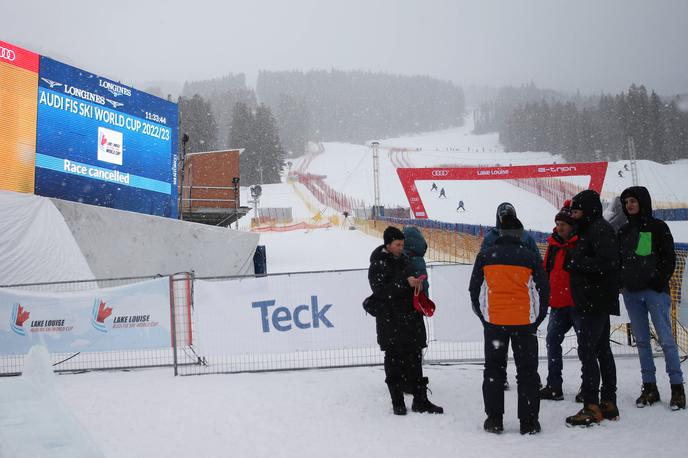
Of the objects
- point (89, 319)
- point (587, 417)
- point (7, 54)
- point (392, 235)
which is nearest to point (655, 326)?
point (587, 417)

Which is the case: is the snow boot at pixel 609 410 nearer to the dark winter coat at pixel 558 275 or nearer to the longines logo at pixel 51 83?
the dark winter coat at pixel 558 275

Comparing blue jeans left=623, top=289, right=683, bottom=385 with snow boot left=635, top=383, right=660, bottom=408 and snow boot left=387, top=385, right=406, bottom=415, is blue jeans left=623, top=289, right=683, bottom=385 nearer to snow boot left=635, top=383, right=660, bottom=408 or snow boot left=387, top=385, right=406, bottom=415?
snow boot left=635, top=383, right=660, bottom=408

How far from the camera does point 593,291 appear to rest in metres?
4.46

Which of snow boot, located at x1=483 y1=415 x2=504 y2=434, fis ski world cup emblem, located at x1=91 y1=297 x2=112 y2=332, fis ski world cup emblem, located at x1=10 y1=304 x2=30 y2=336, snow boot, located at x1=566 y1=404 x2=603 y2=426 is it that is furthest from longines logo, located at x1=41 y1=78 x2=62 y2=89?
snow boot, located at x1=566 y1=404 x2=603 y2=426

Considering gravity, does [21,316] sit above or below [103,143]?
below

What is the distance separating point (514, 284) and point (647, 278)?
136cm

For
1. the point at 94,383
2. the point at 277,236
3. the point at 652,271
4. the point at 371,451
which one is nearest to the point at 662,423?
the point at 652,271

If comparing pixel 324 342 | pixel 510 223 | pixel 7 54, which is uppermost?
pixel 7 54

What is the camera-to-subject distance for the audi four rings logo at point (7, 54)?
1129cm

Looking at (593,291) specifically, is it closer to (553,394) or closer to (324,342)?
(553,394)

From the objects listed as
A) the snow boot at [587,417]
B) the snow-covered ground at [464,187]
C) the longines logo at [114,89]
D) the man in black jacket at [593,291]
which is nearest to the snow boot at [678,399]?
the man in black jacket at [593,291]

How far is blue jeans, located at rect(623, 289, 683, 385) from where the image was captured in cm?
476

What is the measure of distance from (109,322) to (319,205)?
52.2m

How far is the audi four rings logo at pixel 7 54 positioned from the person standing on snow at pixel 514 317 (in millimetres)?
11278
